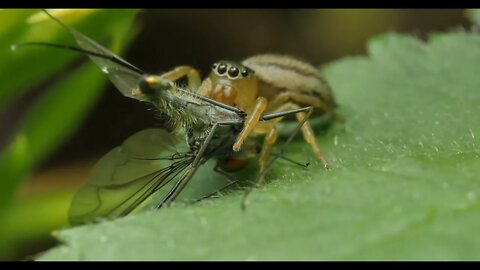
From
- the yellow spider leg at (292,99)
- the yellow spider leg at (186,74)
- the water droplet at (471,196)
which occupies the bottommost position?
the water droplet at (471,196)

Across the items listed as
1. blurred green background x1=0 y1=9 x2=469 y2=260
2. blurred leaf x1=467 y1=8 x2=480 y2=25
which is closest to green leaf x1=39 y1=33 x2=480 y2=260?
blurred green background x1=0 y1=9 x2=469 y2=260

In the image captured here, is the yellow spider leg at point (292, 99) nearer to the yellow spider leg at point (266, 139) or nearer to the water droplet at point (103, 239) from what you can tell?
the yellow spider leg at point (266, 139)

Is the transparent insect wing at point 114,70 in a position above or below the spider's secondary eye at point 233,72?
above

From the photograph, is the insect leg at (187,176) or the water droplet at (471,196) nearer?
the water droplet at (471,196)

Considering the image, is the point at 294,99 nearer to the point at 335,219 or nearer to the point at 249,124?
the point at 249,124

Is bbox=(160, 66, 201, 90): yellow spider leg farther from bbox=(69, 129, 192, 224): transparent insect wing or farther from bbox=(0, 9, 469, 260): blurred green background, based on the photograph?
bbox=(69, 129, 192, 224): transparent insect wing

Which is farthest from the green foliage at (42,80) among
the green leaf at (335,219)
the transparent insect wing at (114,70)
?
the green leaf at (335,219)
